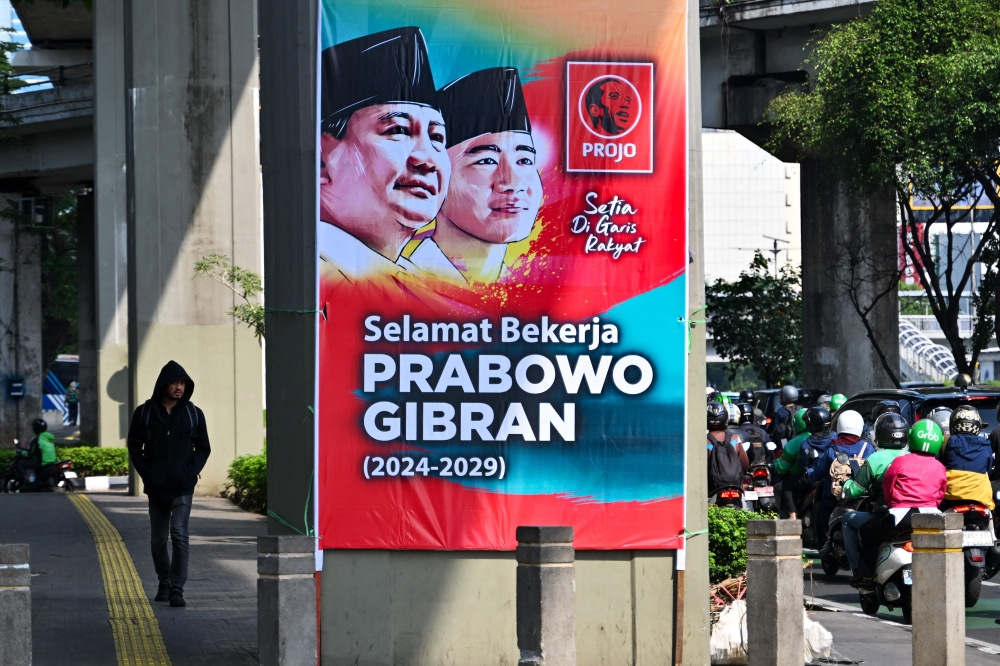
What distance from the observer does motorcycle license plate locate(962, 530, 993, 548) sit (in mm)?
11867

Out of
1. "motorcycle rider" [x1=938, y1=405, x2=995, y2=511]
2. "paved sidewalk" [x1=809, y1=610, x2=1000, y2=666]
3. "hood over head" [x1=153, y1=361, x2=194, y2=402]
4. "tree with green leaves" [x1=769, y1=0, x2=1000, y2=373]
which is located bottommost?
"paved sidewalk" [x1=809, y1=610, x2=1000, y2=666]

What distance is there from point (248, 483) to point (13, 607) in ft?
47.1

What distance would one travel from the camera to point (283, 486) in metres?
8.36

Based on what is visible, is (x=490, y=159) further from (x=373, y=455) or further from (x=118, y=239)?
(x=118, y=239)

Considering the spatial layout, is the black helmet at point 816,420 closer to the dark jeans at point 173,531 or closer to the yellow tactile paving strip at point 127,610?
the yellow tactile paving strip at point 127,610

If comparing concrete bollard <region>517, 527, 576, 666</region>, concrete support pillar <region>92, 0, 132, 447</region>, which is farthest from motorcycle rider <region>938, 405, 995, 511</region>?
concrete support pillar <region>92, 0, 132, 447</region>

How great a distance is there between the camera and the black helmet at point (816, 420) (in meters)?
15.7

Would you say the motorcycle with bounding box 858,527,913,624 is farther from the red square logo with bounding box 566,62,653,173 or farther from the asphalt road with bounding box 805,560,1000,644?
the red square logo with bounding box 566,62,653,173

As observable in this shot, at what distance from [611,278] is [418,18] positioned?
1.86 metres

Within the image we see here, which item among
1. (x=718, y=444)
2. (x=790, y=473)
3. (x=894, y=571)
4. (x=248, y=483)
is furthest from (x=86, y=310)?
(x=894, y=571)

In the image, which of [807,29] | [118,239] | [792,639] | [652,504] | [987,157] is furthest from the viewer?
[118,239]

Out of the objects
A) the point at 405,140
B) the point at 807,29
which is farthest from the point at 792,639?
the point at 807,29

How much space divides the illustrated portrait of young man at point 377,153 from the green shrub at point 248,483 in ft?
39.0

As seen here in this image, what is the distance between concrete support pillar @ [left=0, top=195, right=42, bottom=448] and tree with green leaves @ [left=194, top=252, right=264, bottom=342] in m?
24.5
